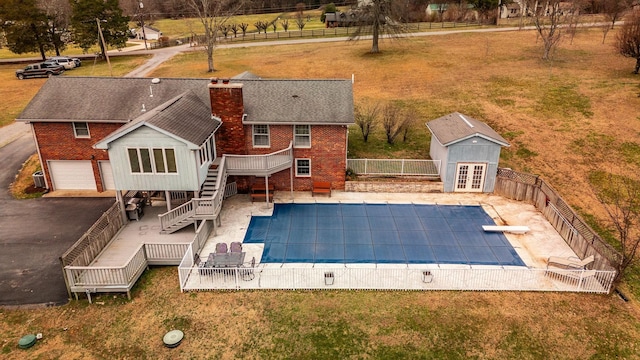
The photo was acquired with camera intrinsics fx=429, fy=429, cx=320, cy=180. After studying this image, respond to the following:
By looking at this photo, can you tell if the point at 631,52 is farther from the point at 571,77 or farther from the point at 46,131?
the point at 46,131

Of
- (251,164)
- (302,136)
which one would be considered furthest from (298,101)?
(251,164)

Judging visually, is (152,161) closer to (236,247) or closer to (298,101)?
(236,247)

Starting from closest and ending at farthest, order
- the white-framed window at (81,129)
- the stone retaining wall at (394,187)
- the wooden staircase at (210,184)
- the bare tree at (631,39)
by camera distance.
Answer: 1. the wooden staircase at (210,184)
2. the white-framed window at (81,129)
3. the stone retaining wall at (394,187)
4. the bare tree at (631,39)

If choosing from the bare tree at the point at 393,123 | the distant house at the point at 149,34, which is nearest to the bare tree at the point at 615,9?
the bare tree at the point at 393,123

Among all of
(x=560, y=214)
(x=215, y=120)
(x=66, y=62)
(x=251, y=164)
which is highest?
(x=215, y=120)

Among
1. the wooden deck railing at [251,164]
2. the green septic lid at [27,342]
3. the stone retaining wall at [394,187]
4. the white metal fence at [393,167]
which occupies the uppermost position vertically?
the wooden deck railing at [251,164]

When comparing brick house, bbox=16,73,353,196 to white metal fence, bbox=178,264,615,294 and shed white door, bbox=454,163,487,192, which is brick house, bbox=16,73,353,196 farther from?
shed white door, bbox=454,163,487,192

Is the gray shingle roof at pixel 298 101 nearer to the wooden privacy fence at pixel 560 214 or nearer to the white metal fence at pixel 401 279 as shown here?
the white metal fence at pixel 401 279
